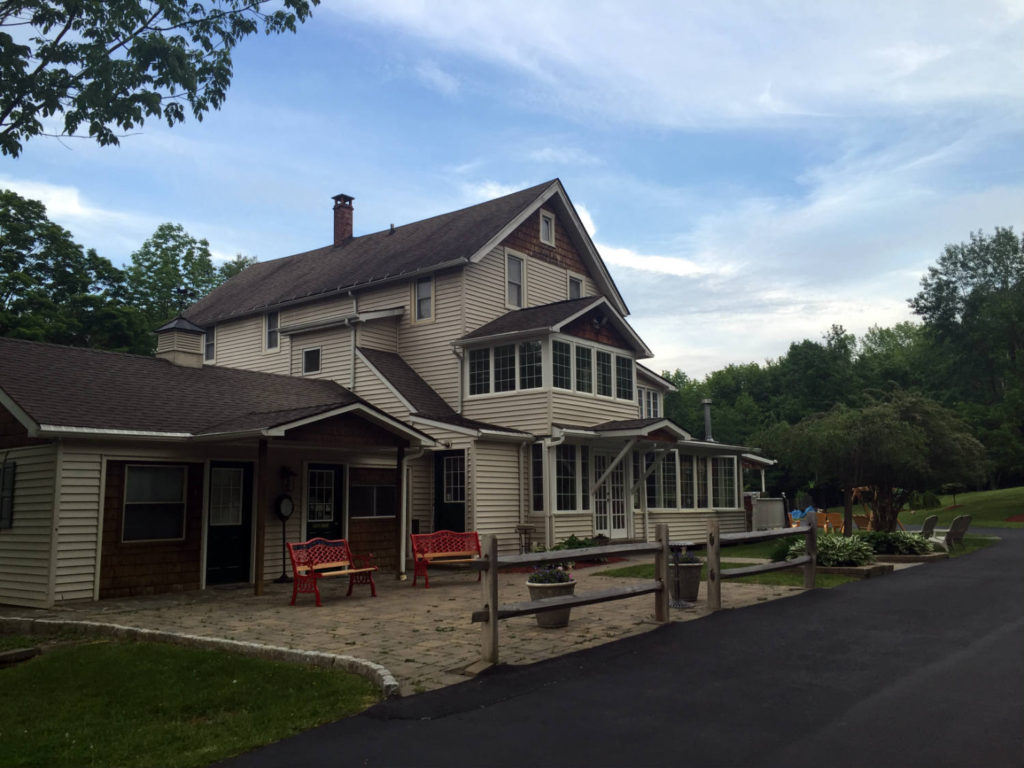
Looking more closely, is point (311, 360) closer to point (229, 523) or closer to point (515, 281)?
point (515, 281)

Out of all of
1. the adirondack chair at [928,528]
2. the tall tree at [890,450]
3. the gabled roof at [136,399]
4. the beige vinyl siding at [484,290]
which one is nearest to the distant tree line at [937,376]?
the tall tree at [890,450]

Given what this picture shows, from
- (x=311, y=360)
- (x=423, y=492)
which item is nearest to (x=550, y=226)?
(x=311, y=360)

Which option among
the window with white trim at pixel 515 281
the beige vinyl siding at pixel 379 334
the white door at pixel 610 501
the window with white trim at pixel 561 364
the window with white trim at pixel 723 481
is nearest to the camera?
the window with white trim at pixel 561 364

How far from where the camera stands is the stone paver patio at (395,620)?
8523mm

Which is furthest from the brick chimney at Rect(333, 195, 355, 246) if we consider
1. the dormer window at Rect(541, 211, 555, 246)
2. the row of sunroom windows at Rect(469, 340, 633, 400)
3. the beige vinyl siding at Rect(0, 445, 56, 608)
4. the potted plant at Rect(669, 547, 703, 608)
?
the potted plant at Rect(669, 547, 703, 608)

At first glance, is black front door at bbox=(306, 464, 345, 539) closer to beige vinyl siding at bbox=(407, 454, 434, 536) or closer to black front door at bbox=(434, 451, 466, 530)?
beige vinyl siding at bbox=(407, 454, 434, 536)

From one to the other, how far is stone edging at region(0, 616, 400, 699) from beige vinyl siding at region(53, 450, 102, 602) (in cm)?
151

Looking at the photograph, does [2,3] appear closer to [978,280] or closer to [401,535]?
[401,535]

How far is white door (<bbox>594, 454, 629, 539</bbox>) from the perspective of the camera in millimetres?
22141

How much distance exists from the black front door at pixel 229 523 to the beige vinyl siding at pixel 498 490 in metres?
5.35

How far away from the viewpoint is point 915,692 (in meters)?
6.87

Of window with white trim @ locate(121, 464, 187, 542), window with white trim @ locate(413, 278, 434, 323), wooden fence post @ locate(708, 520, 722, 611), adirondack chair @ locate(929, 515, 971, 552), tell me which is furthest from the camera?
window with white trim @ locate(413, 278, 434, 323)

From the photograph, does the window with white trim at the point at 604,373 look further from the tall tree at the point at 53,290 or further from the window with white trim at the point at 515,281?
the tall tree at the point at 53,290

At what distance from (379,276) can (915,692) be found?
63.4 feet
